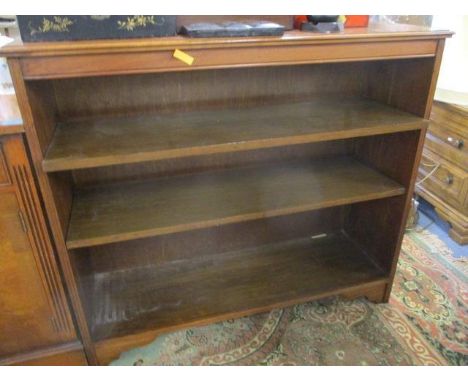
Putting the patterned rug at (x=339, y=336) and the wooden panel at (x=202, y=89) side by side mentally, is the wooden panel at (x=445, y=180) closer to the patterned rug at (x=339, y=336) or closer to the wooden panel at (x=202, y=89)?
the patterned rug at (x=339, y=336)

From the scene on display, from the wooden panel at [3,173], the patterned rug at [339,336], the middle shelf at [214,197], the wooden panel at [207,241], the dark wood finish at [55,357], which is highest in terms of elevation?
the wooden panel at [3,173]

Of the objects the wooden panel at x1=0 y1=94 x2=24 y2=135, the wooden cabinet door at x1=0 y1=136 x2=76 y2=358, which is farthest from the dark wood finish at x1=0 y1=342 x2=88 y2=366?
the wooden panel at x1=0 y1=94 x2=24 y2=135

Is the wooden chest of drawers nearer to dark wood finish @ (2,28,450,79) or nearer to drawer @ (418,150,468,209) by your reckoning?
drawer @ (418,150,468,209)

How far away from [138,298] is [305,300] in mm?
603

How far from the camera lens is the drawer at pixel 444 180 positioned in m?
1.82

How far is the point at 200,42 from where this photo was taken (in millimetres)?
896

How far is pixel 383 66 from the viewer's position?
1.33 m

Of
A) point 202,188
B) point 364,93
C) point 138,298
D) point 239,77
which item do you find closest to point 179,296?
point 138,298

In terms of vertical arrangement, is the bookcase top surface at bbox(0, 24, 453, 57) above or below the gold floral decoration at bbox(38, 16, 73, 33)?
below

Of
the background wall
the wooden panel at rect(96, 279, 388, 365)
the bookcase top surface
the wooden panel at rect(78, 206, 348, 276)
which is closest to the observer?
the bookcase top surface

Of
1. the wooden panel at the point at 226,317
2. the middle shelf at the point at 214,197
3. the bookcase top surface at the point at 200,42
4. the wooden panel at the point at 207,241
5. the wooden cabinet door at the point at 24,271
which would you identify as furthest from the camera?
the wooden panel at the point at 207,241

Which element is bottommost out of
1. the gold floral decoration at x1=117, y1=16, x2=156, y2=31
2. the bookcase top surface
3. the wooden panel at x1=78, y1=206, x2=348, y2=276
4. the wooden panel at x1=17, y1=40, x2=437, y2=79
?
the wooden panel at x1=78, y1=206, x2=348, y2=276

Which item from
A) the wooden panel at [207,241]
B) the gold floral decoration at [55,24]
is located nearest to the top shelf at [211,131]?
the gold floral decoration at [55,24]

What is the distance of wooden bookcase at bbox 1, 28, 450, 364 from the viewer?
3.14ft
